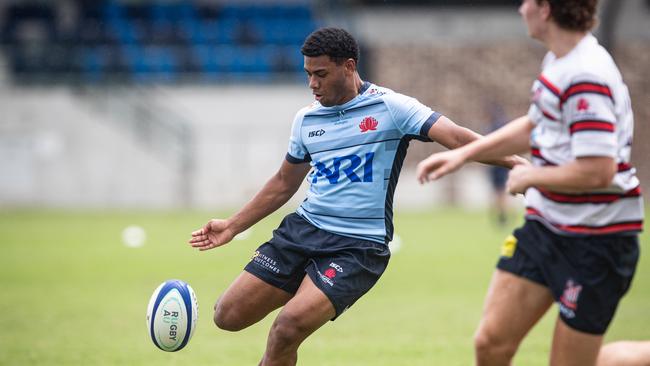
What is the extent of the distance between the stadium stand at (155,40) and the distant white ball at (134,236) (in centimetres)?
1071

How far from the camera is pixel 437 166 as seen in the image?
16.0ft

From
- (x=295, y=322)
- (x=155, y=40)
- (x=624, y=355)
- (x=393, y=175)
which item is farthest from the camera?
(x=155, y=40)

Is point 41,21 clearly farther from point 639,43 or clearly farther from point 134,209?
point 639,43

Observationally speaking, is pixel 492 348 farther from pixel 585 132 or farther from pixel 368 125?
pixel 368 125

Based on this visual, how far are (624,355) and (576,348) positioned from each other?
23.4 inches

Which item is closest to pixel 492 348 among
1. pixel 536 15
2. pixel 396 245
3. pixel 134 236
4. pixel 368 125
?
pixel 536 15

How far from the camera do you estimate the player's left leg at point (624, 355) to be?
17.1 feet

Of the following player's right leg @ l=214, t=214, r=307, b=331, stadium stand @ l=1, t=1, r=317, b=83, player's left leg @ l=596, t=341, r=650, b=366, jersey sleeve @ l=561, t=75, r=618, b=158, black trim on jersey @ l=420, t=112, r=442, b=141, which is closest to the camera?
jersey sleeve @ l=561, t=75, r=618, b=158

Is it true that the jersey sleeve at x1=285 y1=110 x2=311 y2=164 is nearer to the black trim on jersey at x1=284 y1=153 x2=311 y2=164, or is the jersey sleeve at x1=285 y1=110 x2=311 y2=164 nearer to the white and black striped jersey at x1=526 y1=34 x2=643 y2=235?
the black trim on jersey at x1=284 y1=153 x2=311 y2=164

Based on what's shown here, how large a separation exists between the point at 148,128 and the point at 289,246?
2714cm

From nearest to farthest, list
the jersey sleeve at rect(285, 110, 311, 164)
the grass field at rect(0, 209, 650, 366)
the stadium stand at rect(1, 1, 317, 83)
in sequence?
1. the jersey sleeve at rect(285, 110, 311, 164)
2. the grass field at rect(0, 209, 650, 366)
3. the stadium stand at rect(1, 1, 317, 83)

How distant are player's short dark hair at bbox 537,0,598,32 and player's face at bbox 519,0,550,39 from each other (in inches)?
1.1

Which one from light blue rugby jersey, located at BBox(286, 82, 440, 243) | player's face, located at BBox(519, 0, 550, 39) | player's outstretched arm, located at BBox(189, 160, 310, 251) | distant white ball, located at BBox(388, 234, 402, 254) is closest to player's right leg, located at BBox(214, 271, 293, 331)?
player's outstretched arm, located at BBox(189, 160, 310, 251)

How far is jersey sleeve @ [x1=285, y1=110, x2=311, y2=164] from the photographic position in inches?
263
